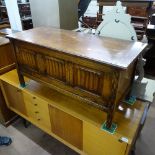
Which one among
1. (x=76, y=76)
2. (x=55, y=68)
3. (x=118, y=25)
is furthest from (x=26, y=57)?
(x=118, y=25)

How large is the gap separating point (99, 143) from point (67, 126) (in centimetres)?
28

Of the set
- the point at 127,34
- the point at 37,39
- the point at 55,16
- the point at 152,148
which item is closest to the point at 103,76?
the point at 127,34

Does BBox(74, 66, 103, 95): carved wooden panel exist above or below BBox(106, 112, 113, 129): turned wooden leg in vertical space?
above

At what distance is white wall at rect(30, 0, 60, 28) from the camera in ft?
4.76

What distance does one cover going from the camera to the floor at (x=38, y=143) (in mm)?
1559

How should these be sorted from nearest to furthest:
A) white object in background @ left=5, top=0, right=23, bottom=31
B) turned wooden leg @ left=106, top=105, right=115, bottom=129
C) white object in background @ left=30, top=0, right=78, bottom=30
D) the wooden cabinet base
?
turned wooden leg @ left=106, top=105, right=115, bottom=129
the wooden cabinet base
white object in background @ left=30, top=0, right=78, bottom=30
white object in background @ left=5, top=0, right=23, bottom=31

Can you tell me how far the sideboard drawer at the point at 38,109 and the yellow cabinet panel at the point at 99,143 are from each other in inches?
15.4

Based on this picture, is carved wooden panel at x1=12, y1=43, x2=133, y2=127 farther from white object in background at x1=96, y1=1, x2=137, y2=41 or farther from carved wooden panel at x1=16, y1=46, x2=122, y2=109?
white object in background at x1=96, y1=1, x2=137, y2=41

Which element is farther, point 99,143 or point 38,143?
point 38,143

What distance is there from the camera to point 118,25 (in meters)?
1.07

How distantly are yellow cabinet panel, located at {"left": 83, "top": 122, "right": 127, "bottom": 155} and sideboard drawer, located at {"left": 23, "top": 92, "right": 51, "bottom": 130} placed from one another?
1.28ft

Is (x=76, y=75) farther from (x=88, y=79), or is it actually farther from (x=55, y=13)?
(x=55, y=13)

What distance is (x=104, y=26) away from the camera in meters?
1.12

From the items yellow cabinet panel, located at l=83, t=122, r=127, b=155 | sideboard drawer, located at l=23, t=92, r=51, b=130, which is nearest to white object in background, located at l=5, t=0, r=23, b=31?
sideboard drawer, located at l=23, t=92, r=51, b=130
